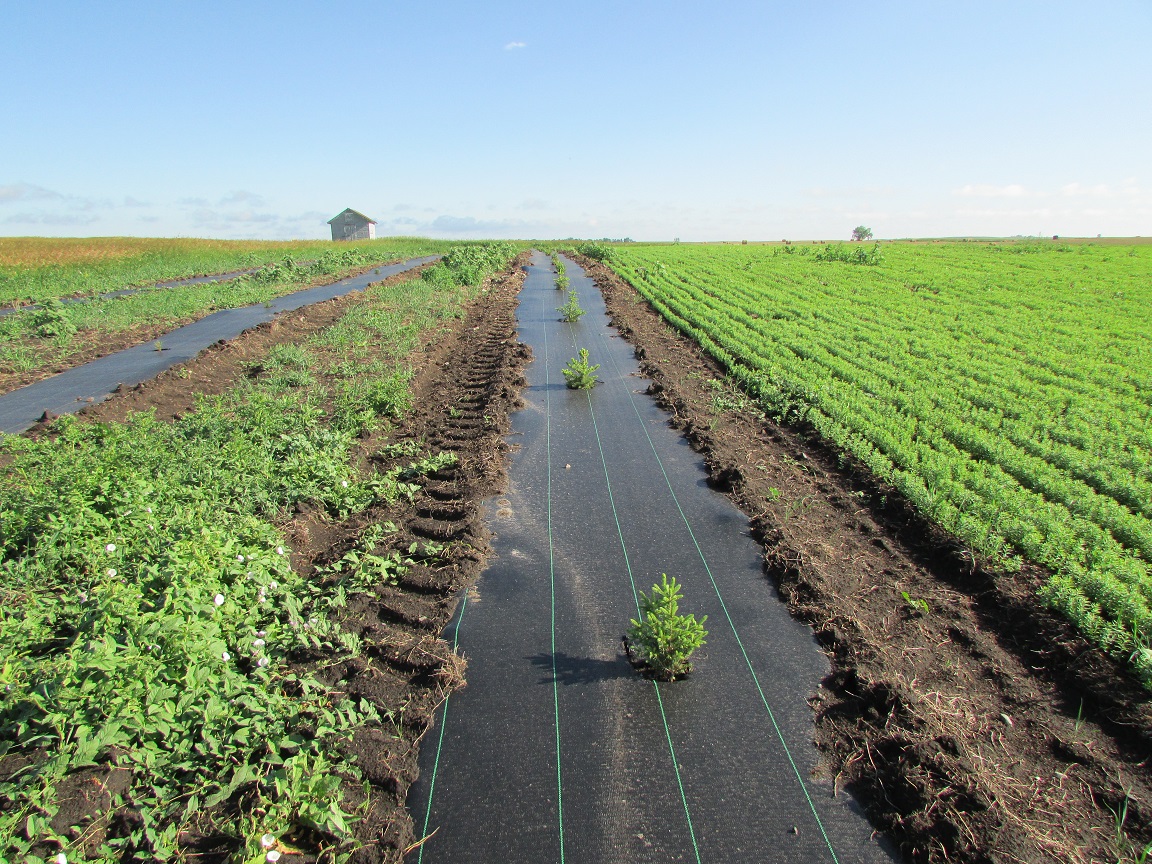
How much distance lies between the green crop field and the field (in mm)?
54

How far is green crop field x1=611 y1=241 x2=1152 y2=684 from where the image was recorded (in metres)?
5.57

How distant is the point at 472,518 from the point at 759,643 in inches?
124

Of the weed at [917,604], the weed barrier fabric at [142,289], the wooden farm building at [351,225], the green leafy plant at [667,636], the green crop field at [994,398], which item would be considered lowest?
the weed at [917,604]

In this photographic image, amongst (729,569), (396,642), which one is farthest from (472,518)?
(729,569)

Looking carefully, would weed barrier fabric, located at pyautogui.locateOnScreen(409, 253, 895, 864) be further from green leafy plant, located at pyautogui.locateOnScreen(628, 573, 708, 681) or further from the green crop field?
the green crop field

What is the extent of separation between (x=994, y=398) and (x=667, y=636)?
8.63 meters

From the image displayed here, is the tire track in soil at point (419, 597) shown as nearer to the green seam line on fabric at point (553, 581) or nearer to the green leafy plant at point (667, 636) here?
the green seam line on fabric at point (553, 581)

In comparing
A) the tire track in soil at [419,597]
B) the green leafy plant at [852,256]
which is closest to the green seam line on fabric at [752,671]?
the tire track in soil at [419,597]

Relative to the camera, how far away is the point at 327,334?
47.8ft

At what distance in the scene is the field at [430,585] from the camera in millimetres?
3105

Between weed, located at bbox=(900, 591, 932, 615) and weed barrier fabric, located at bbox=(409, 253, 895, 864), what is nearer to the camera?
weed barrier fabric, located at bbox=(409, 253, 895, 864)

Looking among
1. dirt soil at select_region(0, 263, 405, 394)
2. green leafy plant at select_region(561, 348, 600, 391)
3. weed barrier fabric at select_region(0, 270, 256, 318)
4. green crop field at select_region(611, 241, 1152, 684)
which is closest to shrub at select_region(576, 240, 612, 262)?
green crop field at select_region(611, 241, 1152, 684)

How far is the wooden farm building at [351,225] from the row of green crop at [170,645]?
209 feet

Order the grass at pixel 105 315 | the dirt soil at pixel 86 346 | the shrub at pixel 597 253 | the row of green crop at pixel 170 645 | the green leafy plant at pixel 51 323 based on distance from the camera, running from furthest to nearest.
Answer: the shrub at pixel 597 253, the green leafy plant at pixel 51 323, the grass at pixel 105 315, the dirt soil at pixel 86 346, the row of green crop at pixel 170 645
